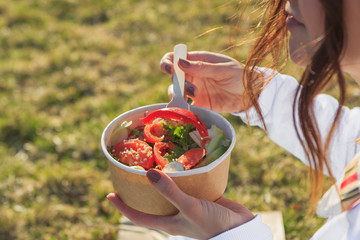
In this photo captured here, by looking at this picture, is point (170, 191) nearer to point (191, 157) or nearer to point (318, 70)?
point (191, 157)

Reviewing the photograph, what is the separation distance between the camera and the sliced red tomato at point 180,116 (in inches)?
49.7

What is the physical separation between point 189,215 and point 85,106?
6.58 ft

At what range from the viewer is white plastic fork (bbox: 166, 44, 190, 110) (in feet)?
4.57

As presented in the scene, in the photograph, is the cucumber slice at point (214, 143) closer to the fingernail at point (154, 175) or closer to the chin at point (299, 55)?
the fingernail at point (154, 175)

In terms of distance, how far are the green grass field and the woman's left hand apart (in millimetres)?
611

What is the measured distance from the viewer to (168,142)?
1265 millimetres

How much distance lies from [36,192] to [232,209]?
4.80ft

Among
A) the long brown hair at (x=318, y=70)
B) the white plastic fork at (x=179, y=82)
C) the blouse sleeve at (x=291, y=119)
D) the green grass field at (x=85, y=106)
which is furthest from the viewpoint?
the green grass field at (x=85, y=106)

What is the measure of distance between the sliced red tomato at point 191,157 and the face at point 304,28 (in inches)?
15.4

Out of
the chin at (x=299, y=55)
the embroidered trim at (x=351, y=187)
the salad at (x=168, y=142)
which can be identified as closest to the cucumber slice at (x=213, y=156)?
the salad at (x=168, y=142)

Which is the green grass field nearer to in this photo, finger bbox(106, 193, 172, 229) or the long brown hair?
the long brown hair

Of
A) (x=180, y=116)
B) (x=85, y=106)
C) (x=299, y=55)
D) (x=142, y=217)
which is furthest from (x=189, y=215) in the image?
(x=85, y=106)

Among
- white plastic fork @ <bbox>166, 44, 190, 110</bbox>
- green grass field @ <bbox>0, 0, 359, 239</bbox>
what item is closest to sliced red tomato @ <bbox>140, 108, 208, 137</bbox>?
white plastic fork @ <bbox>166, 44, 190, 110</bbox>

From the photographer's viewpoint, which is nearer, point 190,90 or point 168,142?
point 168,142
